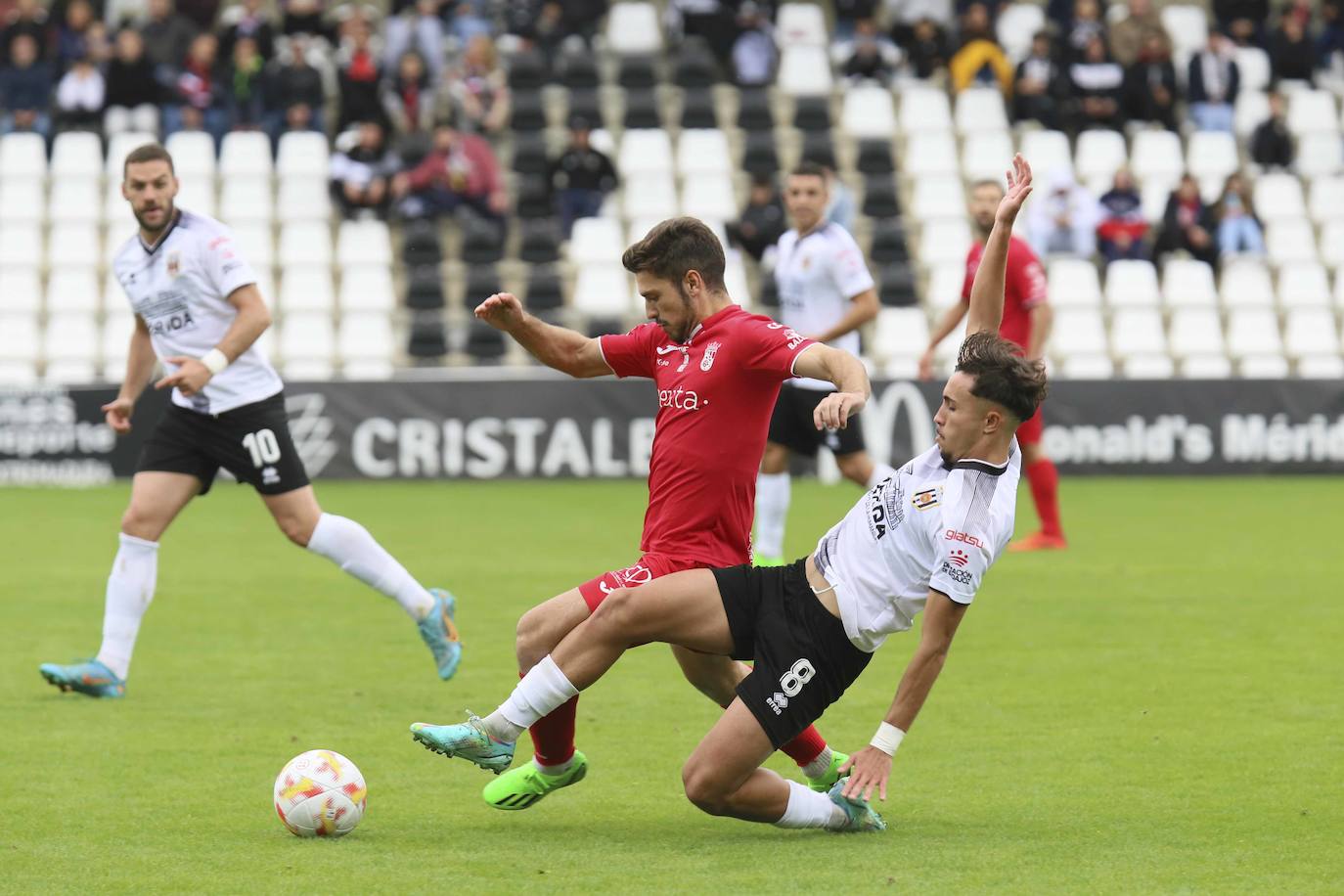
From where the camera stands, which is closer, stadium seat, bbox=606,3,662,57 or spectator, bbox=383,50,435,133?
spectator, bbox=383,50,435,133

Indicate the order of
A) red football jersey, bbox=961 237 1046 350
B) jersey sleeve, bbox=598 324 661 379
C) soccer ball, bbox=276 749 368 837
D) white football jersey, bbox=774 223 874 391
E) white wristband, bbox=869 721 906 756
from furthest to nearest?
red football jersey, bbox=961 237 1046 350 → white football jersey, bbox=774 223 874 391 → jersey sleeve, bbox=598 324 661 379 → soccer ball, bbox=276 749 368 837 → white wristband, bbox=869 721 906 756

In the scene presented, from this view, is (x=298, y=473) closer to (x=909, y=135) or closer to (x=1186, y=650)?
(x=1186, y=650)

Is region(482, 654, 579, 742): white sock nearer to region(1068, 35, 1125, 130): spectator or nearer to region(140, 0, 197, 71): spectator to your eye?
region(140, 0, 197, 71): spectator

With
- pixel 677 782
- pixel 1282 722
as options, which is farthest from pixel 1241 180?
pixel 677 782

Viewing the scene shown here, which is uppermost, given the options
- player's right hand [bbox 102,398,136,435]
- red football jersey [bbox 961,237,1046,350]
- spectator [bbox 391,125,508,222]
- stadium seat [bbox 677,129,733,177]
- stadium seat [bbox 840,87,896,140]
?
stadium seat [bbox 840,87,896,140]

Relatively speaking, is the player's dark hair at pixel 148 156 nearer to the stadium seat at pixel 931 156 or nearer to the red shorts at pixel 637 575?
the red shorts at pixel 637 575

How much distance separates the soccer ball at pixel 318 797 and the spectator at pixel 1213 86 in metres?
19.3

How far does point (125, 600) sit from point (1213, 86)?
A: 17.7 metres

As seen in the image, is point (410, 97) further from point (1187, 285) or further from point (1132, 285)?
point (1187, 285)

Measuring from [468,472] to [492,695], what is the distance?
10.4 meters

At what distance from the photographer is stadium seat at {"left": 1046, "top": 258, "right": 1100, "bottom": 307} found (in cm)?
2078

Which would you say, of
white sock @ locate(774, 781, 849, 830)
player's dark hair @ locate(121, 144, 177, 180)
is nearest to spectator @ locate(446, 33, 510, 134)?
player's dark hair @ locate(121, 144, 177, 180)

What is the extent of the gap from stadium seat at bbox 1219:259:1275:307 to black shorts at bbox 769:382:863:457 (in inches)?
428

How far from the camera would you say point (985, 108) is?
2272cm
